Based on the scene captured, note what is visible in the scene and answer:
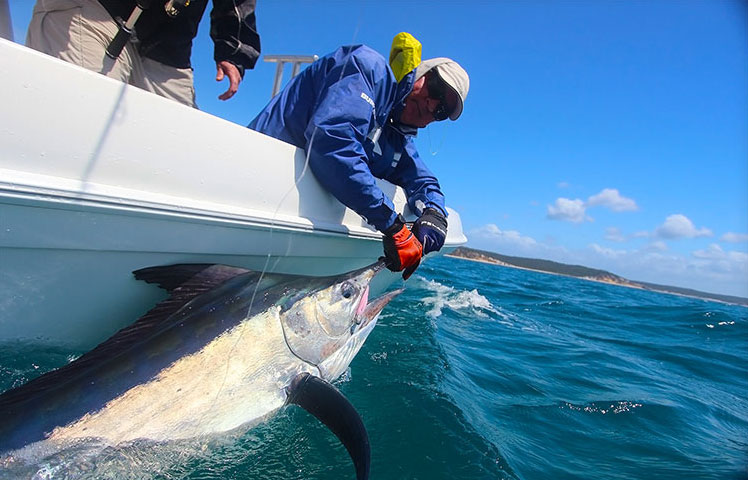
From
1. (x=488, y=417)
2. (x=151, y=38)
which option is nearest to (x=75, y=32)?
(x=151, y=38)

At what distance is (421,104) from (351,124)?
0.89m

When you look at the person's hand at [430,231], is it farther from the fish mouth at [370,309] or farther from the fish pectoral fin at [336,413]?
the fish pectoral fin at [336,413]

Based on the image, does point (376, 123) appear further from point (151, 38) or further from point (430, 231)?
point (151, 38)

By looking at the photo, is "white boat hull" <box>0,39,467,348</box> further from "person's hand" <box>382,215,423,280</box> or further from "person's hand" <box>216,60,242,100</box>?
"person's hand" <box>216,60,242,100</box>

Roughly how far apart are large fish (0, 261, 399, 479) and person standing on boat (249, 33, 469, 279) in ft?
1.60

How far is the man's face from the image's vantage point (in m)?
2.84

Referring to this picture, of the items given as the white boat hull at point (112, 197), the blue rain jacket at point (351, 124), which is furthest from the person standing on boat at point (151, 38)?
the white boat hull at point (112, 197)

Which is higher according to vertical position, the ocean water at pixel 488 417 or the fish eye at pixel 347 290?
the fish eye at pixel 347 290

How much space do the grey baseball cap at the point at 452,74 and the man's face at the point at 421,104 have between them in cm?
4

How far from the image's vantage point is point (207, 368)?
5.31ft

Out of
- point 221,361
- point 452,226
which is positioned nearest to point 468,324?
point 452,226

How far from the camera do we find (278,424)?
6.06ft

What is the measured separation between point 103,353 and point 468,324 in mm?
4785

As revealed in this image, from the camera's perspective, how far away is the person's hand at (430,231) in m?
2.79
